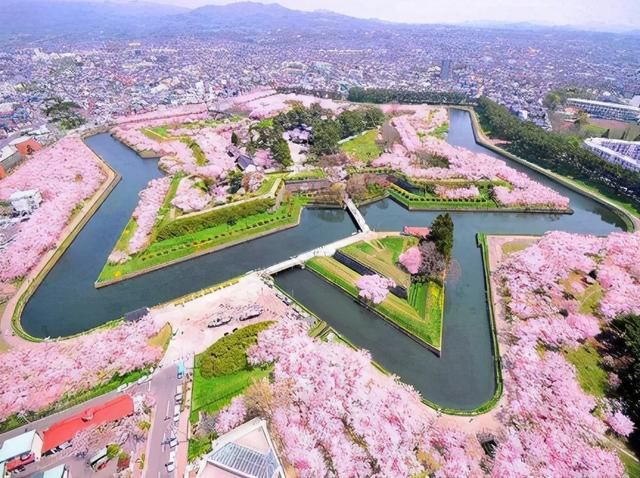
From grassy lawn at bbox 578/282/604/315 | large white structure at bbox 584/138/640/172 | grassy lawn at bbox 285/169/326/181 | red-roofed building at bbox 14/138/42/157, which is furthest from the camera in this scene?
large white structure at bbox 584/138/640/172

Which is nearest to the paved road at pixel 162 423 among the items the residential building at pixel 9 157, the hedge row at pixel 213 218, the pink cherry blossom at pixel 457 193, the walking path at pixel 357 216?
the hedge row at pixel 213 218

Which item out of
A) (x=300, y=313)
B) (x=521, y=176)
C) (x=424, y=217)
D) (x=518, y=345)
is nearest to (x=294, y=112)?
(x=424, y=217)

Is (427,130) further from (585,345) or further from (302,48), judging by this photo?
(302,48)

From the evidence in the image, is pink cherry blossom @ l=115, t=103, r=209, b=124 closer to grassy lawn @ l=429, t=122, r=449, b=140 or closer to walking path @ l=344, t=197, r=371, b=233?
walking path @ l=344, t=197, r=371, b=233

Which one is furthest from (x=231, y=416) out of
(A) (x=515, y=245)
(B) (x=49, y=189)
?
(B) (x=49, y=189)

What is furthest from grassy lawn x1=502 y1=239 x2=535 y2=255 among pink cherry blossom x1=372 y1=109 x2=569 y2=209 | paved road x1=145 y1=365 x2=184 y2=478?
paved road x1=145 y1=365 x2=184 y2=478

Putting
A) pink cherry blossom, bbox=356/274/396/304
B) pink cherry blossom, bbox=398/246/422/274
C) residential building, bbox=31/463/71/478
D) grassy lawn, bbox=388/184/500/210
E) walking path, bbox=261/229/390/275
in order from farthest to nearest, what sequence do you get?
grassy lawn, bbox=388/184/500/210 → walking path, bbox=261/229/390/275 → pink cherry blossom, bbox=398/246/422/274 → pink cherry blossom, bbox=356/274/396/304 → residential building, bbox=31/463/71/478
